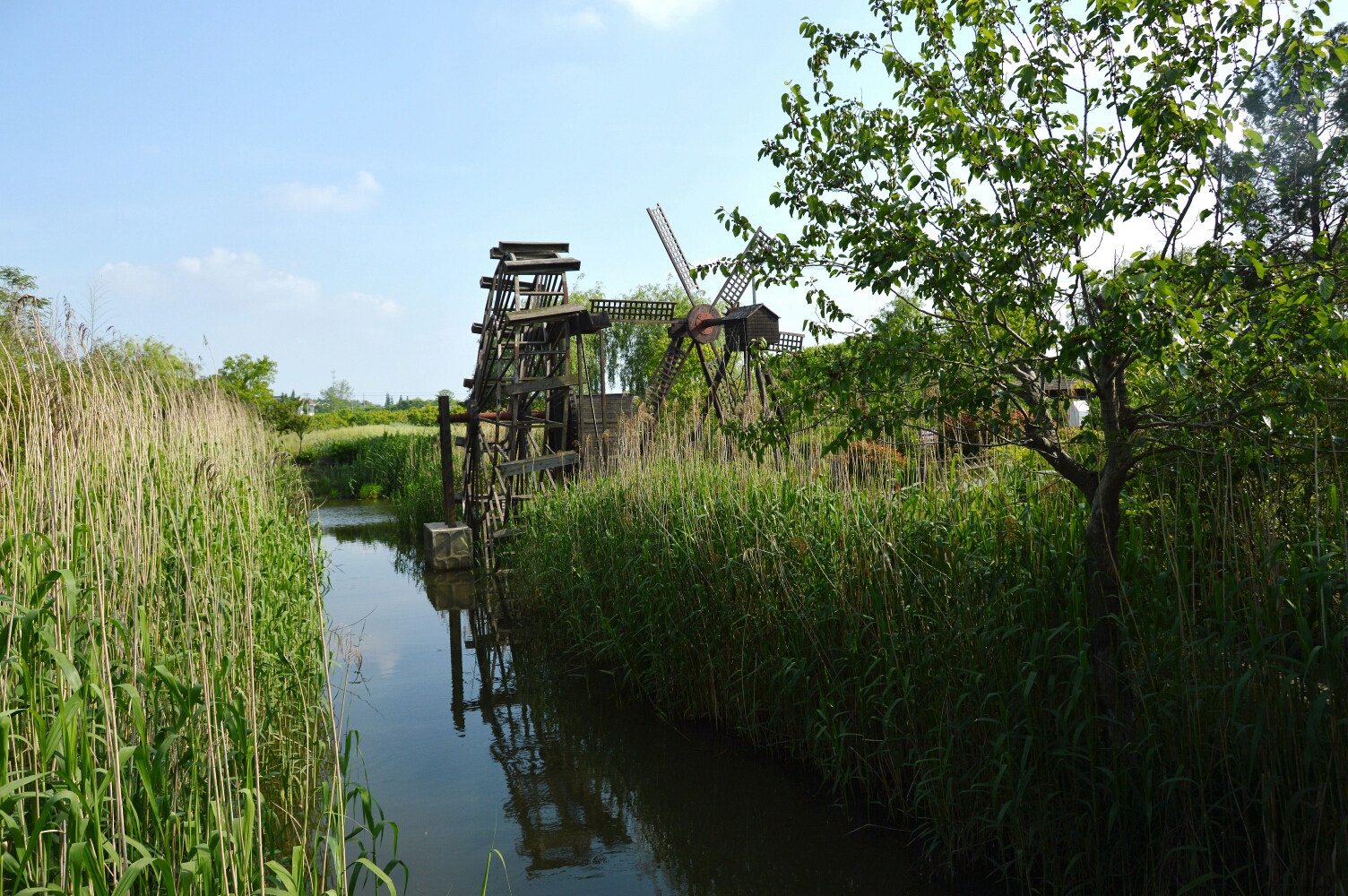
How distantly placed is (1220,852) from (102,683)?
387cm

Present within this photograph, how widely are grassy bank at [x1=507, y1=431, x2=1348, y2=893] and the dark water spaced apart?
30 cm

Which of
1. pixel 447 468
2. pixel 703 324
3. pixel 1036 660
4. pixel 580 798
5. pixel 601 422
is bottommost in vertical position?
pixel 580 798

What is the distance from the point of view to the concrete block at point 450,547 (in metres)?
13.3

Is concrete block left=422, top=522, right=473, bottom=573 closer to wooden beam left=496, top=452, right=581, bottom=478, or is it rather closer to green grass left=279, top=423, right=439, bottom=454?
wooden beam left=496, top=452, right=581, bottom=478

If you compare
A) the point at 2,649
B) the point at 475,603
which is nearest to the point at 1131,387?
the point at 2,649

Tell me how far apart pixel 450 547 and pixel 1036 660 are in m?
10.9

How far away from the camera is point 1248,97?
128 inches

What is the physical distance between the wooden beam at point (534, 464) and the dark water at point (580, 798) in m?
3.66

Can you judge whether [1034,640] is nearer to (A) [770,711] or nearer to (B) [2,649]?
(A) [770,711]

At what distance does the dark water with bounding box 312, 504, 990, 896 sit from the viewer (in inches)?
167

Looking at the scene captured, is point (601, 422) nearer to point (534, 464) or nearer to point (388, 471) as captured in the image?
point (534, 464)

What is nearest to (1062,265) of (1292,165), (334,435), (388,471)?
(1292,165)

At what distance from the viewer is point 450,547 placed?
13.4m

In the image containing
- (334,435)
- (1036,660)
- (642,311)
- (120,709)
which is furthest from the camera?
(334,435)
